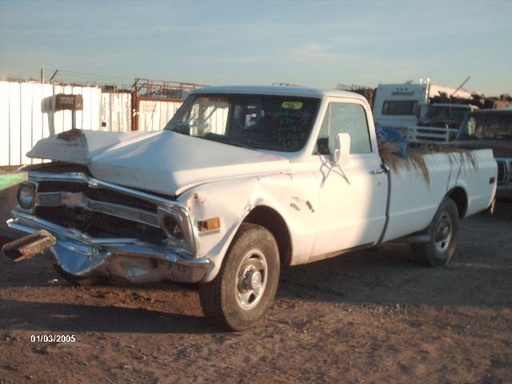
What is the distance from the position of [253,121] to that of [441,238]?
117 inches

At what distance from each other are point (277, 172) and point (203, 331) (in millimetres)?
1340

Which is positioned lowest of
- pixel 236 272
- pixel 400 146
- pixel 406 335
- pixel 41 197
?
pixel 406 335

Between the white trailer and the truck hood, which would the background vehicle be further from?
the truck hood

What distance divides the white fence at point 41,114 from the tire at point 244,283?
9.17m

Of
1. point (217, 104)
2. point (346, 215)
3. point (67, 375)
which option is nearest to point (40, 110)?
point (217, 104)

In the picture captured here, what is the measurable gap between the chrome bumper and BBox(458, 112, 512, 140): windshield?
355 inches

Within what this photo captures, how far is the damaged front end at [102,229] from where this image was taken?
438 centimetres

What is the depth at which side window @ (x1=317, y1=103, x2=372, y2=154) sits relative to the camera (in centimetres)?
577

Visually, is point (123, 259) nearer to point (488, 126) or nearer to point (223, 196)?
point (223, 196)

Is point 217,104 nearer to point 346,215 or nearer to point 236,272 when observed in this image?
point 346,215

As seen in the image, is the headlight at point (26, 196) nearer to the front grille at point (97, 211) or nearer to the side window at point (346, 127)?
the front grille at point (97, 211)

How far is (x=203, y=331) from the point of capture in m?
4.95

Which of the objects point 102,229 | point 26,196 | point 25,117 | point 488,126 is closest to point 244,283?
point 102,229

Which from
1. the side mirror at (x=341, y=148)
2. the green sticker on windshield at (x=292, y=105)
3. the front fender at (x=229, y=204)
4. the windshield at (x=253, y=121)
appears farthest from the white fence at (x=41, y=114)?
the front fender at (x=229, y=204)
